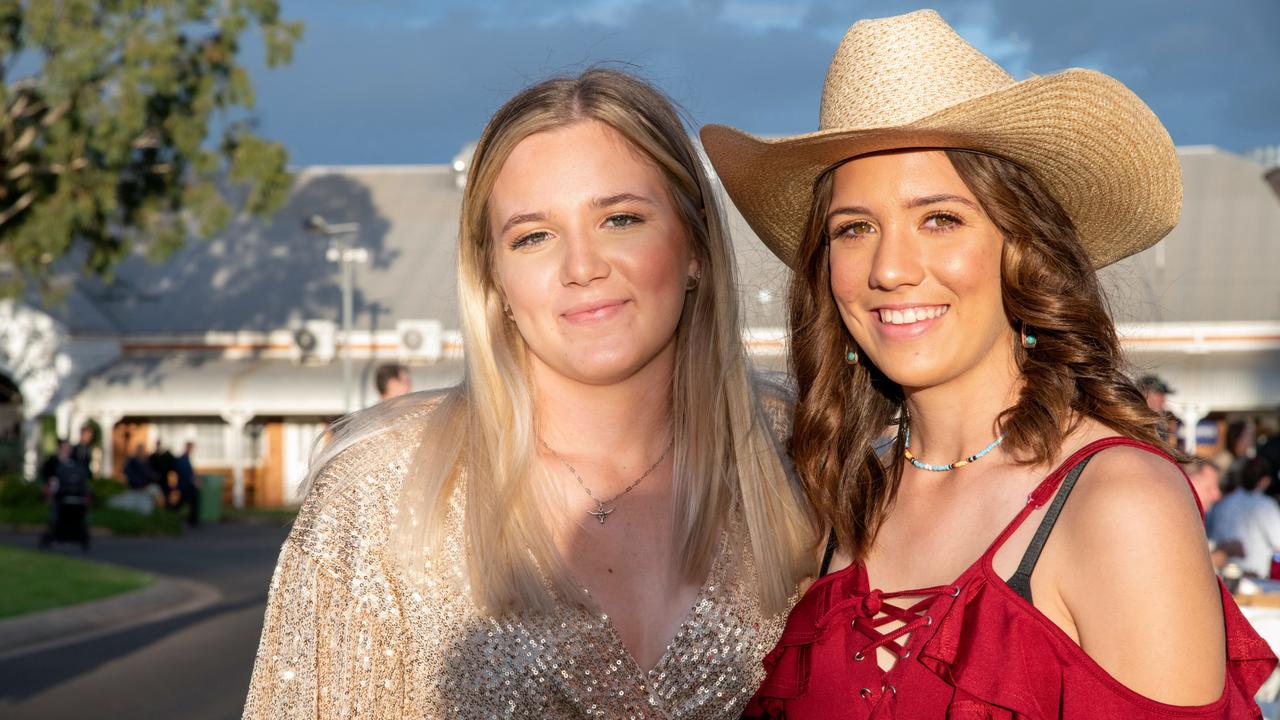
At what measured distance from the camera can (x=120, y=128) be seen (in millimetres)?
19531

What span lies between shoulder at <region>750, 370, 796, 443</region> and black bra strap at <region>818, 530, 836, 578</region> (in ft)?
1.31

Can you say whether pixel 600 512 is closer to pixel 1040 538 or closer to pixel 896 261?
pixel 896 261

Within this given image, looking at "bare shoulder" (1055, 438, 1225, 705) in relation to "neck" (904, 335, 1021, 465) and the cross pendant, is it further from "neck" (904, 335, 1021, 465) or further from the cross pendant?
the cross pendant

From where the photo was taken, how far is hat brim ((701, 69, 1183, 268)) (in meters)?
2.51

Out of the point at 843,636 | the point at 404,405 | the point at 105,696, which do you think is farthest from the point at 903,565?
the point at 105,696

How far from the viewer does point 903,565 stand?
2.67m

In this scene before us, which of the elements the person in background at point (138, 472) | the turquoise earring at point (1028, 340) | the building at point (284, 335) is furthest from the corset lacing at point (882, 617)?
the building at point (284, 335)

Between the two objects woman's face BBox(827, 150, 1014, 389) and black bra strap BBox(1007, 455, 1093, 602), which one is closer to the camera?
black bra strap BBox(1007, 455, 1093, 602)

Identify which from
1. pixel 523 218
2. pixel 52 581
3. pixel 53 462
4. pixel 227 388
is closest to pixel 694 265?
pixel 523 218

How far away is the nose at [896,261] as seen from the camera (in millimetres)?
2551

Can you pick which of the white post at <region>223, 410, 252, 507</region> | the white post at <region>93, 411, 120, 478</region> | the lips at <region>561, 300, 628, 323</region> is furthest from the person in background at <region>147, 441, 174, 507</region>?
the lips at <region>561, 300, 628, 323</region>

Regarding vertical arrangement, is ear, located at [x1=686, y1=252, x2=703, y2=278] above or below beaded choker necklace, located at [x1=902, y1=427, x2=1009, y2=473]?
above

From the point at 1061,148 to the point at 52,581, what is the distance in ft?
42.7

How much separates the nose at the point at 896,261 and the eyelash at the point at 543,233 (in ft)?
→ 1.92
